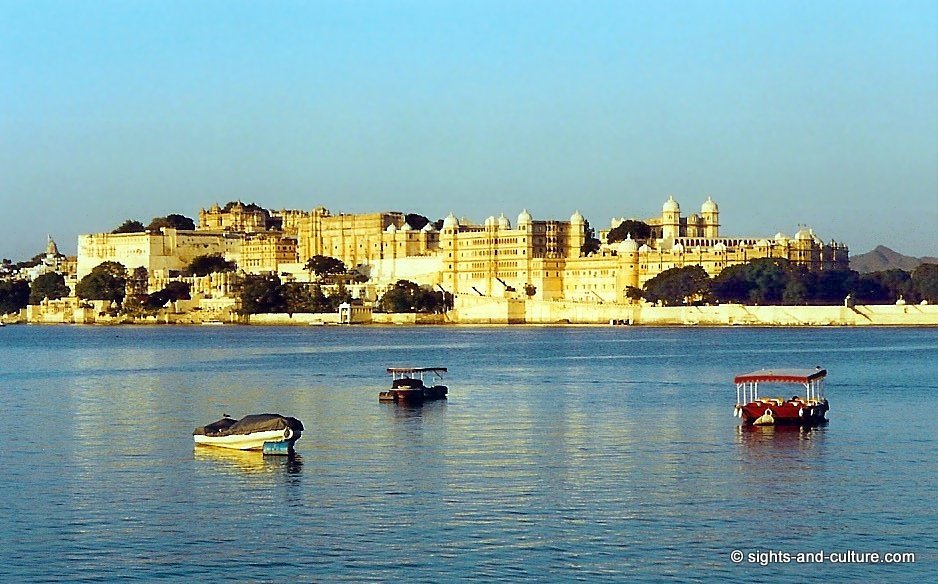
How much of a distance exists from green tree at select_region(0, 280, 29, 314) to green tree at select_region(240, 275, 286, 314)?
123ft

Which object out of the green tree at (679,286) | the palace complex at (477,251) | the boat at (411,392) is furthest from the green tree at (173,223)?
the boat at (411,392)

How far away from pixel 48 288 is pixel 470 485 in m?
133

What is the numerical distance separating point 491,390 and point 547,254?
277 ft

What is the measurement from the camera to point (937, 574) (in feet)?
53.5

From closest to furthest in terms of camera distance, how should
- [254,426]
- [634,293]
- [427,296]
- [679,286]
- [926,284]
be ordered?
[254,426] → [926,284] → [679,286] → [634,293] → [427,296]

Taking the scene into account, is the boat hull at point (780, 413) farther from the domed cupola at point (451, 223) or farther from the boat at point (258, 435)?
the domed cupola at point (451, 223)

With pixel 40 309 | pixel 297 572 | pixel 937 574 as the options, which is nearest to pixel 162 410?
pixel 297 572

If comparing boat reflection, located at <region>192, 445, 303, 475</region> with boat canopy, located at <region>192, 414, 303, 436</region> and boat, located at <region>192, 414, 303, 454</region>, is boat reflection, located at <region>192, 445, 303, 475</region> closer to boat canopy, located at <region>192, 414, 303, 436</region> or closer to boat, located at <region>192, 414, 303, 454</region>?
boat, located at <region>192, 414, 303, 454</region>

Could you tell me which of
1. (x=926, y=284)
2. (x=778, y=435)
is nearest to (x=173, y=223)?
(x=926, y=284)

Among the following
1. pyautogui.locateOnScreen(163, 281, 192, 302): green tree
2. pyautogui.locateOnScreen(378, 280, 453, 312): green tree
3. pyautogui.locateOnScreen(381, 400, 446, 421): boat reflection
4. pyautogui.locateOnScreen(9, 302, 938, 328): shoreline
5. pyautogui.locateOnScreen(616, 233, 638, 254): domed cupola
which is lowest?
A: pyautogui.locateOnScreen(381, 400, 446, 421): boat reflection

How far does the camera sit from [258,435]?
25.6 metres

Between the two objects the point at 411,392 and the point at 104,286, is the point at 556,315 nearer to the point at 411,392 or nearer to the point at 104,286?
the point at 104,286

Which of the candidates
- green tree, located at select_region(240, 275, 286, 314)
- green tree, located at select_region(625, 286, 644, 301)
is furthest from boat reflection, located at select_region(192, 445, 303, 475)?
green tree, located at select_region(240, 275, 286, 314)

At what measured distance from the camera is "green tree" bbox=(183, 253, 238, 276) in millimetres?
141875
